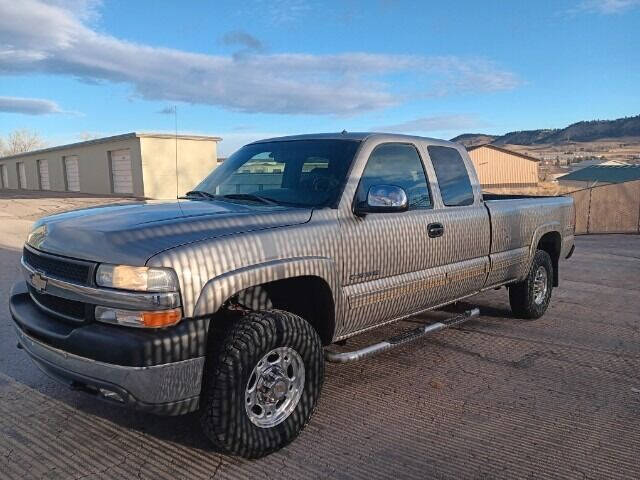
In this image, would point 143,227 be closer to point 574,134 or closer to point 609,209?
point 609,209

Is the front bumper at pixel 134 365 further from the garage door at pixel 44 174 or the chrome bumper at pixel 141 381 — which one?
the garage door at pixel 44 174

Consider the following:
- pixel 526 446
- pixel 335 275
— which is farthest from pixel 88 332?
pixel 526 446

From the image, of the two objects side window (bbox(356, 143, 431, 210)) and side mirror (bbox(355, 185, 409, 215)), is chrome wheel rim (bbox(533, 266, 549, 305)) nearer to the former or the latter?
side window (bbox(356, 143, 431, 210))

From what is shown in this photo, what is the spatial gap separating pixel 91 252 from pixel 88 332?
1.35 ft

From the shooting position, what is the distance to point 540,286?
6.21 metres

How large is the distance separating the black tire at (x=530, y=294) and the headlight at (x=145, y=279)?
435cm

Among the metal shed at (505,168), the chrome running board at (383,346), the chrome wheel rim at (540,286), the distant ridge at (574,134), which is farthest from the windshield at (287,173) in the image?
the distant ridge at (574,134)

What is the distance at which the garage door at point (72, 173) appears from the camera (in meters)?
33.0

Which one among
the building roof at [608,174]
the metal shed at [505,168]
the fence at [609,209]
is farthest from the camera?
the metal shed at [505,168]

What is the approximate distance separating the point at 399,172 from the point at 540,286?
9.54 feet

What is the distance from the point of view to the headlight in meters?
2.61

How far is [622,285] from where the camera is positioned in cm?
820

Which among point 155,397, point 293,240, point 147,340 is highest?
point 293,240

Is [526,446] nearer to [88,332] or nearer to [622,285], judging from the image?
[88,332]
